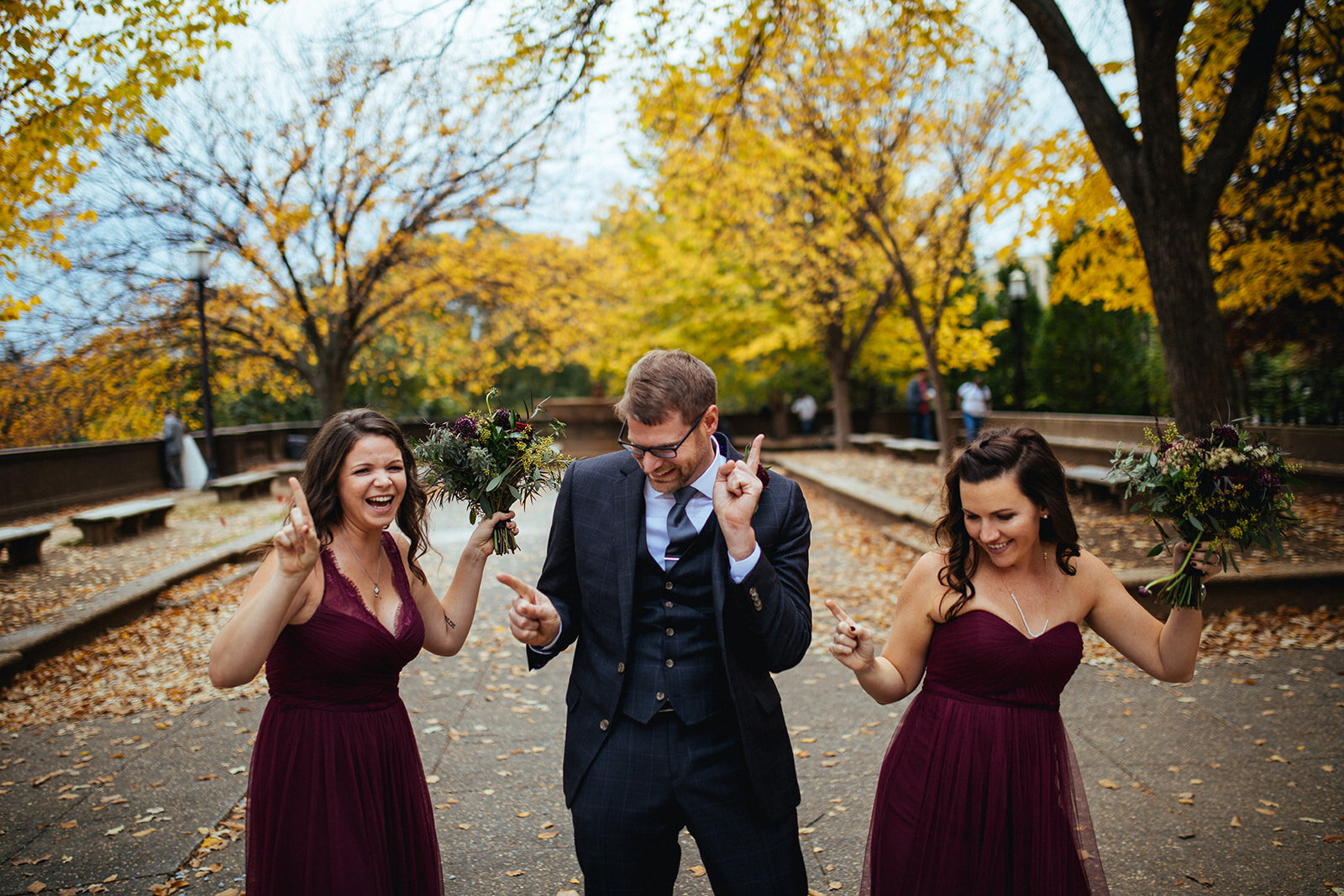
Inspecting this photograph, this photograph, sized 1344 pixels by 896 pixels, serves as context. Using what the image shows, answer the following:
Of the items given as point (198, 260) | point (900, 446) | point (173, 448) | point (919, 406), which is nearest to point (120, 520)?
point (198, 260)

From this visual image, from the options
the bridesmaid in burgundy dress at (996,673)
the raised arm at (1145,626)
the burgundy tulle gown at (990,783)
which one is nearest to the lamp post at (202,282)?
the bridesmaid in burgundy dress at (996,673)

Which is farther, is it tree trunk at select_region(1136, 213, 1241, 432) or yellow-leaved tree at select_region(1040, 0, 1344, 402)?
yellow-leaved tree at select_region(1040, 0, 1344, 402)

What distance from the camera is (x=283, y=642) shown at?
2.63 m

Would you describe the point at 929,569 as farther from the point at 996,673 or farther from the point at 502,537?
the point at 502,537

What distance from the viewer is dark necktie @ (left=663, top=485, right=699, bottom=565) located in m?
2.47

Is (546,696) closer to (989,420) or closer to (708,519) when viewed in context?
(708,519)

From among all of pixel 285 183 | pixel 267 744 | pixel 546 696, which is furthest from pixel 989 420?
pixel 267 744

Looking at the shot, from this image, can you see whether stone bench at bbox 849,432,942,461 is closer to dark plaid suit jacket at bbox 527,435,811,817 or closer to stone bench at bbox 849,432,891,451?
stone bench at bbox 849,432,891,451

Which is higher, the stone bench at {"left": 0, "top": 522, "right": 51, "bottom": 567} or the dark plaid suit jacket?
the dark plaid suit jacket

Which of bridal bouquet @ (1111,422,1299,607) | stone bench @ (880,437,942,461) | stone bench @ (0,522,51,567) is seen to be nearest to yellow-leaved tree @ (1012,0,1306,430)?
bridal bouquet @ (1111,422,1299,607)

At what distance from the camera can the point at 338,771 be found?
8.45 feet

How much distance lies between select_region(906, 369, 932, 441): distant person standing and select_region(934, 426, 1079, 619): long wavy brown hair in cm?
2183

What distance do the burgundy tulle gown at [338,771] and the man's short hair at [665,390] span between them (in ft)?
3.60

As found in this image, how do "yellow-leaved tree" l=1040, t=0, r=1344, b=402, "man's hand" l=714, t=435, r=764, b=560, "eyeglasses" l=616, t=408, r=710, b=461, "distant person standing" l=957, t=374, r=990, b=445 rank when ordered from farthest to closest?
"distant person standing" l=957, t=374, r=990, b=445 < "yellow-leaved tree" l=1040, t=0, r=1344, b=402 < "eyeglasses" l=616, t=408, r=710, b=461 < "man's hand" l=714, t=435, r=764, b=560
